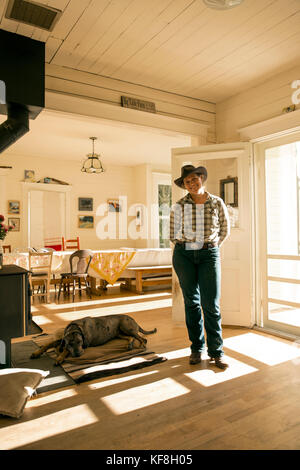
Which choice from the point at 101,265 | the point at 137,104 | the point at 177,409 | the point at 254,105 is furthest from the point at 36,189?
the point at 177,409

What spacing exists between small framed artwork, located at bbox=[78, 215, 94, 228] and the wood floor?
20.3 ft

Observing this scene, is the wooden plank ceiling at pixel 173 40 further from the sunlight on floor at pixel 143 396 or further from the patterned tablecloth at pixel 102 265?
the patterned tablecloth at pixel 102 265

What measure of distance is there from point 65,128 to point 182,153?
2.87 meters

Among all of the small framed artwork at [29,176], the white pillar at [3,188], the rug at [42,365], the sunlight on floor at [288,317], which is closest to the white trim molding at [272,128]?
the sunlight on floor at [288,317]

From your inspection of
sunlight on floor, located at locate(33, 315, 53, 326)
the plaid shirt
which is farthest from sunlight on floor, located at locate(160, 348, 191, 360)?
sunlight on floor, located at locate(33, 315, 53, 326)

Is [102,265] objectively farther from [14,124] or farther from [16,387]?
[16,387]

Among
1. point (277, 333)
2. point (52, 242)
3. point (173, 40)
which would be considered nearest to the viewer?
point (173, 40)

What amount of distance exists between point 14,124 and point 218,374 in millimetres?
2968

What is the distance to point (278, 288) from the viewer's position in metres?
4.23

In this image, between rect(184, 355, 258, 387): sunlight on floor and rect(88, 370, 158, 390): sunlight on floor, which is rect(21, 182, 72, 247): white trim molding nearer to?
rect(88, 370, 158, 390): sunlight on floor

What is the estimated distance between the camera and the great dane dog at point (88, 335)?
3072mm

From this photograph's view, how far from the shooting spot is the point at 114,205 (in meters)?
9.59

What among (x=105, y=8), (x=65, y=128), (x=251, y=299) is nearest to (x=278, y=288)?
(x=251, y=299)

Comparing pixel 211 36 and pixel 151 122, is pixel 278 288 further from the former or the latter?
pixel 211 36
